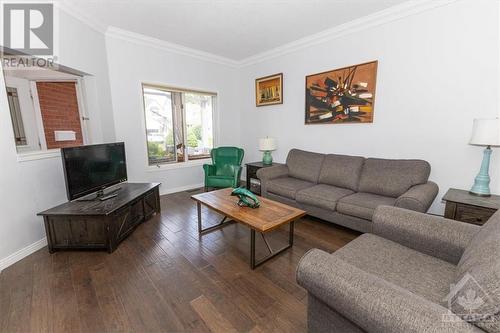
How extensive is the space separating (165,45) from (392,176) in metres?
3.97

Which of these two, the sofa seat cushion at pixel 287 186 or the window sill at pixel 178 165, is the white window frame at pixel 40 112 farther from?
the sofa seat cushion at pixel 287 186

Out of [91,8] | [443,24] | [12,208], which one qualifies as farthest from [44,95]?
[443,24]

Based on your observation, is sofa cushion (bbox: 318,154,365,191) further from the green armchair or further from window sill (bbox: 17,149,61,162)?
window sill (bbox: 17,149,61,162)

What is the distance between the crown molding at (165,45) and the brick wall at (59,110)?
104 cm

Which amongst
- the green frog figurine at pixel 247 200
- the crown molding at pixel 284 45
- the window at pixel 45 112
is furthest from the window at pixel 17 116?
the green frog figurine at pixel 247 200

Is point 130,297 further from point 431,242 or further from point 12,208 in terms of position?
point 431,242

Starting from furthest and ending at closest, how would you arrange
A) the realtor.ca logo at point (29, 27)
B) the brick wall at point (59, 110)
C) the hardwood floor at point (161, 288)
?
1. the brick wall at point (59, 110)
2. the realtor.ca logo at point (29, 27)
3. the hardwood floor at point (161, 288)

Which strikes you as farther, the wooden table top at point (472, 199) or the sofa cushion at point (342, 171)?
the sofa cushion at point (342, 171)

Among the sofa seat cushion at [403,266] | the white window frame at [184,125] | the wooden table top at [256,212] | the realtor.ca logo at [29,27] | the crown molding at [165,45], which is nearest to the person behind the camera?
the sofa seat cushion at [403,266]

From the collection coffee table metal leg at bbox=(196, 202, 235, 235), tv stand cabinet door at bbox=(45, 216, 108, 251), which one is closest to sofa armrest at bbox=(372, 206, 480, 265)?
coffee table metal leg at bbox=(196, 202, 235, 235)

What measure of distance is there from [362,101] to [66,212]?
3770 millimetres

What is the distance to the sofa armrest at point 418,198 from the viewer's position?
6.87 feet

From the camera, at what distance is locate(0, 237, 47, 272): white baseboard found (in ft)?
6.62

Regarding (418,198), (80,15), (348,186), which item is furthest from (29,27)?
(418,198)
